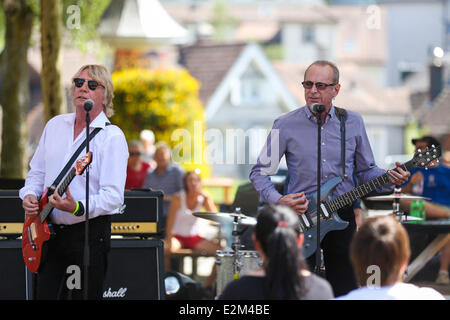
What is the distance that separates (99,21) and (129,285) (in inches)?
497

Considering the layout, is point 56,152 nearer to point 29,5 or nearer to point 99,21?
point 29,5

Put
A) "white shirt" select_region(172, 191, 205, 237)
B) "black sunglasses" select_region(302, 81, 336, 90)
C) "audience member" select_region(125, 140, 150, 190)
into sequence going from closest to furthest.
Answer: "black sunglasses" select_region(302, 81, 336, 90) < "white shirt" select_region(172, 191, 205, 237) < "audience member" select_region(125, 140, 150, 190)

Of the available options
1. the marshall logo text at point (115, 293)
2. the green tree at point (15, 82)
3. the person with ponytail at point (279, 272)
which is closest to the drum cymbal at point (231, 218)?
the marshall logo text at point (115, 293)

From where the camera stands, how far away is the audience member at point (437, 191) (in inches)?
403

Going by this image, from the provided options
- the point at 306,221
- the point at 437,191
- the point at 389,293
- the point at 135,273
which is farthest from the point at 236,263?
the point at 389,293

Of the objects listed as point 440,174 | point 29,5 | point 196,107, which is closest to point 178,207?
point 440,174

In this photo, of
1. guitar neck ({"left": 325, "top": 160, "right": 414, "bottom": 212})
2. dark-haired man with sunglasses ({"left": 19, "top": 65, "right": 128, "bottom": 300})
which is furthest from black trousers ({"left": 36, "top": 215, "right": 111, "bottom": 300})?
guitar neck ({"left": 325, "top": 160, "right": 414, "bottom": 212})

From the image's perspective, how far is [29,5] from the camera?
14477 millimetres

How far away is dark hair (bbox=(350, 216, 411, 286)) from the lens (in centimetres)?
410

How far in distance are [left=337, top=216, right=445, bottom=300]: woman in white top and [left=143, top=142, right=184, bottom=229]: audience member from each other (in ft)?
25.6

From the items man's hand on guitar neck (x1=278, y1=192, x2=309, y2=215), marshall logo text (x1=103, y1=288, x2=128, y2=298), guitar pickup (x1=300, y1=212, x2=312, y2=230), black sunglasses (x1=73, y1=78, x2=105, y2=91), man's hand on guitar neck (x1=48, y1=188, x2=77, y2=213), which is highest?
black sunglasses (x1=73, y1=78, x2=105, y2=91)

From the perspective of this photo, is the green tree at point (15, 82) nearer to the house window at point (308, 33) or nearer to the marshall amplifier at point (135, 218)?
the marshall amplifier at point (135, 218)

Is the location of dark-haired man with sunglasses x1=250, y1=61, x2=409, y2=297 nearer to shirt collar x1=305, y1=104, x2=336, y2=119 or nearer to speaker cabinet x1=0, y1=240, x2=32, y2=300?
shirt collar x1=305, y1=104, x2=336, y2=119

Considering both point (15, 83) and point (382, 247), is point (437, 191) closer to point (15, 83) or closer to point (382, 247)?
point (15, 83)
